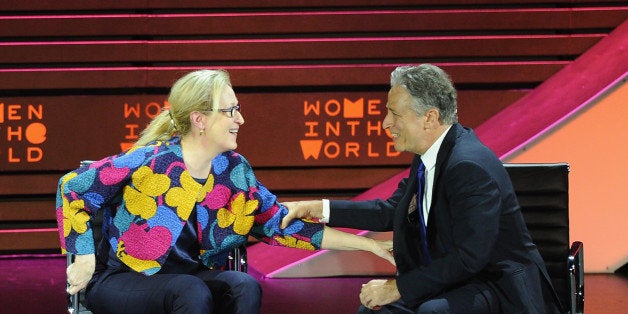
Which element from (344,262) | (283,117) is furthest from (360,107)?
(344,262)

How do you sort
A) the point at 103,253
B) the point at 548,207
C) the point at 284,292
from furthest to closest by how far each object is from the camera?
the point at 284,292 → the point at 548,207 → the point at 103,253

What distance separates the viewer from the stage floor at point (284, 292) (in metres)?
4.97

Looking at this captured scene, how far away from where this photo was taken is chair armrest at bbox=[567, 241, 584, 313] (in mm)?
3365

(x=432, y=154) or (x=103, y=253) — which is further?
(x=103, y=253)

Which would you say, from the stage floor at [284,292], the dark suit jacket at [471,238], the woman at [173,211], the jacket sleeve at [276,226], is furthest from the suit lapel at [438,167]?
the stage floor at [284,292]

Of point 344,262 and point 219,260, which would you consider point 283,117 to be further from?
point 219,260

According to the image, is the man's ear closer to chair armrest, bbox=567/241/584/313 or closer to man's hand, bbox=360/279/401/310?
man's hand, bbox=360/279/401/310

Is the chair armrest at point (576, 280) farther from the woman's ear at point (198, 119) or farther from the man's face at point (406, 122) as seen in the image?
the woman's ear at point (198, 119)

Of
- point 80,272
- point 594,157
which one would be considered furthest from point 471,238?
point 594,157

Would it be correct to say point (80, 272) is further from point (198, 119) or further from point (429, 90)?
point (429, 90)

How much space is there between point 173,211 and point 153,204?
72mm

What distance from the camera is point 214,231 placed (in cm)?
334

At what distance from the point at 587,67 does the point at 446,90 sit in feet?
11.4

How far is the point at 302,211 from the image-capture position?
11.6 feet
